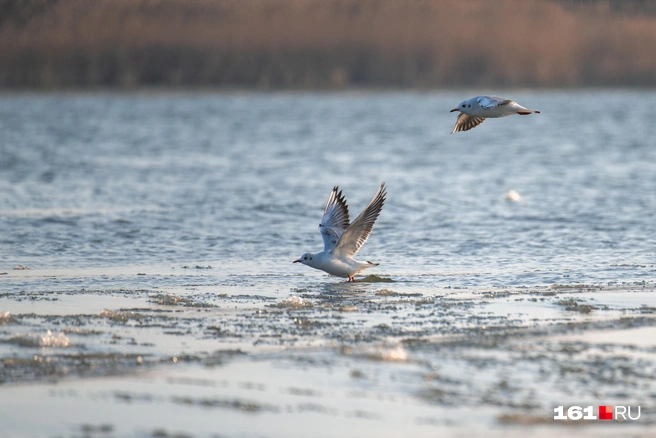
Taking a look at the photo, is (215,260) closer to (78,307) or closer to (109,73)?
(78,307)

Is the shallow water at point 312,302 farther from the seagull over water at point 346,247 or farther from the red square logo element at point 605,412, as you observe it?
the seagull over water at point 346,247

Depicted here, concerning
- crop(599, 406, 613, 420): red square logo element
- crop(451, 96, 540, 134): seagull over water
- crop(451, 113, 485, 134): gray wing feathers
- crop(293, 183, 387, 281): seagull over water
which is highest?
crop(451, 96, 540, 134): seagull over water

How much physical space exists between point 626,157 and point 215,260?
67.4 ft

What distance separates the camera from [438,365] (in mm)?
7598

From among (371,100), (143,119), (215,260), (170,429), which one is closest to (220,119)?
(143,119)

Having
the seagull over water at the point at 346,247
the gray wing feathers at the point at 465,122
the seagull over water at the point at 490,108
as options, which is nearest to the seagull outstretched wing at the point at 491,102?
the seagull over water at the point at 490,108

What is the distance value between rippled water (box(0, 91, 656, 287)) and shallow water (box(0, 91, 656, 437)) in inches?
3.3

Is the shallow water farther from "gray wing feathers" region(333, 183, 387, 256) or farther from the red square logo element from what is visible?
"gray wing feathers" region(333, 183, 387, 256)

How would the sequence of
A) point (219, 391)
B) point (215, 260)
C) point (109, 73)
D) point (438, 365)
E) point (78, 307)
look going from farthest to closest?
point (109, 73)
point (215, 260)
point (78, 307)
point (438, 365)
point (219, 391)

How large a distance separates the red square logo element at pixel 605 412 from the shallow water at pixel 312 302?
11 cm

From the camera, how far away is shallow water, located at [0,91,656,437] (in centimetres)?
671

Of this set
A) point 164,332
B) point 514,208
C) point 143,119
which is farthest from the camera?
point 143,119

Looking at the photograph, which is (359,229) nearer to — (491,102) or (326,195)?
(491,102)

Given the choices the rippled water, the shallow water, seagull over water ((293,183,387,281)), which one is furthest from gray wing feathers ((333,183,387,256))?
the rippled water
